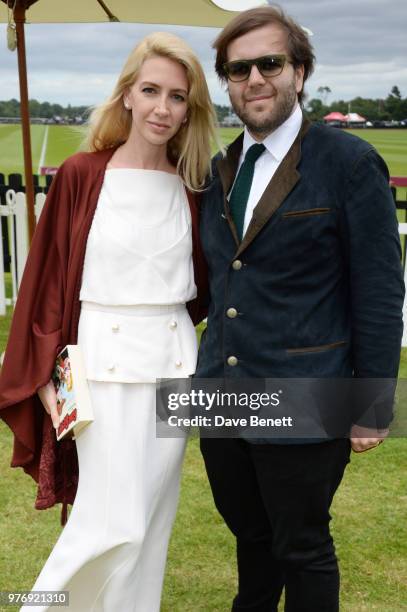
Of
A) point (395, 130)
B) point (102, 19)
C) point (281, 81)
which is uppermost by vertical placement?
point (102, 19)

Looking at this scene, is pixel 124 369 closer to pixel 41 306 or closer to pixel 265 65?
pixel 41 306

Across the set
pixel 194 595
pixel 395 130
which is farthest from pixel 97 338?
pixel 395 130

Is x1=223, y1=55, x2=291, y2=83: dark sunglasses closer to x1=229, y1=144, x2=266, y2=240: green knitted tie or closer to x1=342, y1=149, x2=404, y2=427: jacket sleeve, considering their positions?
x1=229, y1=144, x2=266, y2=240: green knitted tie

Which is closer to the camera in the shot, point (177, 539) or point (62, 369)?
point (62, 369)

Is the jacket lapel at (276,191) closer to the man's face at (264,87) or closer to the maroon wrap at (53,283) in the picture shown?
the man's face at (264,87)

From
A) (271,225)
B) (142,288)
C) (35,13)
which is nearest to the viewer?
(271,225)

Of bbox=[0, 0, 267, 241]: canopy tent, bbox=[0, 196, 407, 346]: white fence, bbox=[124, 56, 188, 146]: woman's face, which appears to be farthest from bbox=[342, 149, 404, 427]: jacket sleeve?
bbox=[0, 196, 407, 346]: white fence

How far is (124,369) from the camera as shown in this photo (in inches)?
91.0

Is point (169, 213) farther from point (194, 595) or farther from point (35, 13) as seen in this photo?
point (35, 13)

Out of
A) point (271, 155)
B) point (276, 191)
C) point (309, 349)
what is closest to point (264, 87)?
point (271, 155)

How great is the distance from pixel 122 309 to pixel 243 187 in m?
0.52

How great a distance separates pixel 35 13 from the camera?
6.23 metres

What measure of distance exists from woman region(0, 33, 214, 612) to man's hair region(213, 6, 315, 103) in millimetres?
146

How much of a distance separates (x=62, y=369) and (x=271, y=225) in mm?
782
